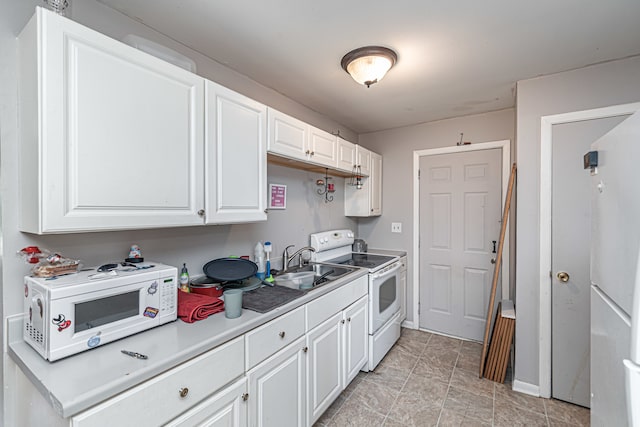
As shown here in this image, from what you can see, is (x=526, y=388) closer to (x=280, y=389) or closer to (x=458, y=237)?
(x=458, y=237)

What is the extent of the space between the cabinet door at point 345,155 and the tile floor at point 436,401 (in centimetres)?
188

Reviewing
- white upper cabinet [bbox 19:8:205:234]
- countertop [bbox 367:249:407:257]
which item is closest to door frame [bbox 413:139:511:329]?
countertop [bbox 367:249:407:257]

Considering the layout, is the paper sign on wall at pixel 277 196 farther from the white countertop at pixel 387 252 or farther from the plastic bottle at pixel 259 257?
the white countertop at pixel 387 252

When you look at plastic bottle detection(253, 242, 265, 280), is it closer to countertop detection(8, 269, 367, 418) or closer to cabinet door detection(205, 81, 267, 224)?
cabinet door detection(205, 81, 267, 224)

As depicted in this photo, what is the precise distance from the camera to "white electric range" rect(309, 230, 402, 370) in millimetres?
2467

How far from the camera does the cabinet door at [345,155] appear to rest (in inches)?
103

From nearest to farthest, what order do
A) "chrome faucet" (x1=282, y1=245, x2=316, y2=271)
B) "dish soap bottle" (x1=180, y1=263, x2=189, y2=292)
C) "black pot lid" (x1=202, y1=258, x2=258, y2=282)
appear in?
1. "dish soap bottle" (x1=180, y1=263, x2=189, y2=292)
2. "black pot lid" (x1=202, y1=258, x2=258, y2=282)
3. "chrome faucet" (x1=282, y1=245, x2=316, y2=271)

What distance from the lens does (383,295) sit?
8.66 feet

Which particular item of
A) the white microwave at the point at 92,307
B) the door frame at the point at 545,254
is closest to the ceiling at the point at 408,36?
the door frame at the point at 545,254

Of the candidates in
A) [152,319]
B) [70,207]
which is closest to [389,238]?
[152,319]

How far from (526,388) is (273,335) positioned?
2150 millimetres

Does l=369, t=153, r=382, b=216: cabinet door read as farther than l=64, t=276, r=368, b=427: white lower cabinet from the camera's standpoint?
Yes

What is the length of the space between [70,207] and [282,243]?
1.58m

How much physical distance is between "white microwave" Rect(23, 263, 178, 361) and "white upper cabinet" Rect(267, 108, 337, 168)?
3.47 ft
